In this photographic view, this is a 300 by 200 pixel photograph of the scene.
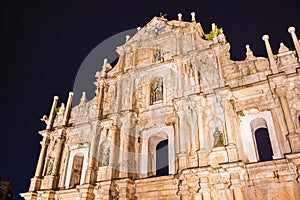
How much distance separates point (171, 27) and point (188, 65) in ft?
15.5

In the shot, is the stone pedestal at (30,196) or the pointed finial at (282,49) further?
the stone pedestal at (30,196)

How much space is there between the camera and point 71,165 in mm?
17656

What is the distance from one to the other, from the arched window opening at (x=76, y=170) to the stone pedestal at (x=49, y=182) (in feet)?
3.27

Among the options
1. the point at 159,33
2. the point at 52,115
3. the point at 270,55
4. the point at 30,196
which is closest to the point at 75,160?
the point at 30,196

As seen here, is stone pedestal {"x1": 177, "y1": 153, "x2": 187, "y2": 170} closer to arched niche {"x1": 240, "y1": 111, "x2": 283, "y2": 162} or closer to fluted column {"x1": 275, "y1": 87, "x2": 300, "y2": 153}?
arched niche {"x1": 240, "y1": 111, "x2": 283, "y2": 162}

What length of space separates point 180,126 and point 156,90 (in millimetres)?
4247

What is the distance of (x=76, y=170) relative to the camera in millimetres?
18172

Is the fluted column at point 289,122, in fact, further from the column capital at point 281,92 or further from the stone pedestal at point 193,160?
the stone pedestal at point 193,160

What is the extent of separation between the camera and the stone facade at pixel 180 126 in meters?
12.1

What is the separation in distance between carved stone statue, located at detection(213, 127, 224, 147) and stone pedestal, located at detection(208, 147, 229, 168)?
0.40 m

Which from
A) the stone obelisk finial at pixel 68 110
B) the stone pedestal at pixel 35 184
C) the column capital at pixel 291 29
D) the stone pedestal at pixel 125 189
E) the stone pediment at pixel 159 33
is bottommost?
the stone pedestal at pixel 125 189

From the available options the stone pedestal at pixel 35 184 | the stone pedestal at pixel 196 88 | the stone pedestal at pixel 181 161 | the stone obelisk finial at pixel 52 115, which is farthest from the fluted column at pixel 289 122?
the stone obelisk finial at pixel 52 115

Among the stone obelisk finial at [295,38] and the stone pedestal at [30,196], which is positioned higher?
the stone obelisk finial at [295,38]

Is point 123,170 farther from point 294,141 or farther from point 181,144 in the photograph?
point 294,141
